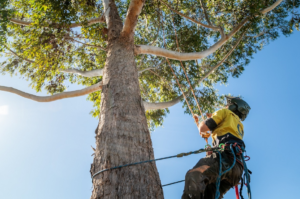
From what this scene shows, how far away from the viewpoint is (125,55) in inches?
110

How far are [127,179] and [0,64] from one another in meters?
6.58

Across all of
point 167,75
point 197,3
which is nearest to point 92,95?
point 167,75

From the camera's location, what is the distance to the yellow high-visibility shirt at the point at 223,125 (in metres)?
2.33

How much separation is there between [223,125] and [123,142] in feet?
3.97

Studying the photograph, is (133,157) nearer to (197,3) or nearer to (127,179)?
(127,179)

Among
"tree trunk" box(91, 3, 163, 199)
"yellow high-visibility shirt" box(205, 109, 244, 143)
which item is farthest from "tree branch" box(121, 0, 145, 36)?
"yellow high-visibility shirt" box(205, 109, 244, 143)

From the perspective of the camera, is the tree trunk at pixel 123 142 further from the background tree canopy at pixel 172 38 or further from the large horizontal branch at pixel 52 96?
the background tree canopy at pixel 172 38

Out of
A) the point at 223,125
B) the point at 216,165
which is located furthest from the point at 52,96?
the point at 216,165

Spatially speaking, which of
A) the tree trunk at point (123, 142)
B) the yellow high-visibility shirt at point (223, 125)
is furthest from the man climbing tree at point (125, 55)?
the yellow high-visibility shirt at point (223, 125)

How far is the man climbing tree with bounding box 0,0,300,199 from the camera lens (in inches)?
63.3

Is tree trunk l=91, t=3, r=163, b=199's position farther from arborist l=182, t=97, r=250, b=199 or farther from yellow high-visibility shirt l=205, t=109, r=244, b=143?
yellow high-visibility shirt l=205, t=109, r=244, b=143

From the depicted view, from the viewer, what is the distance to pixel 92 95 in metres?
6.99

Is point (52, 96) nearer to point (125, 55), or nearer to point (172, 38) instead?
point (125, 55)

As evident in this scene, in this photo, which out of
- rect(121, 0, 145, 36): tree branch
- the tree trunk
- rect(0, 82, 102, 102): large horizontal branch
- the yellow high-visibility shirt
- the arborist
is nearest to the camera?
the tree trunk
